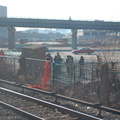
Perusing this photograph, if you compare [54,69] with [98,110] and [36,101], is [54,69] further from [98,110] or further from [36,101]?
[98,110]

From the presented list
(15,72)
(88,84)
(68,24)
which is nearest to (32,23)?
(68,24)

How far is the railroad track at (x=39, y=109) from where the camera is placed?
7.51 metres

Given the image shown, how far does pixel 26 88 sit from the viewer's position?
11555 millimetres

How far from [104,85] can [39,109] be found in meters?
2.52

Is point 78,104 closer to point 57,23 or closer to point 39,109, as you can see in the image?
point 39,109

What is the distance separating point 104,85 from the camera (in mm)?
9414

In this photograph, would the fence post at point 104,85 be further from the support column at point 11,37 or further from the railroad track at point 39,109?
the support column at point 11,37

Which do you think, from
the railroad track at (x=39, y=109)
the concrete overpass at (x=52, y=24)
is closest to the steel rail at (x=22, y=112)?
the railroad track at (x=39, y=109)

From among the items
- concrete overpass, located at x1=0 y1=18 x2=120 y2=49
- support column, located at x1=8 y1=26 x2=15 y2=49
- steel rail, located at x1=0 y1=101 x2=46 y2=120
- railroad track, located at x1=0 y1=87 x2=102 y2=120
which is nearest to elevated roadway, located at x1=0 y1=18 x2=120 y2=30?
concrete overpass, located at x1=0 y1=18 x2=120 y2=49

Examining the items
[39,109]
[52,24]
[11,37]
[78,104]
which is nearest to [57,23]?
[52,24]

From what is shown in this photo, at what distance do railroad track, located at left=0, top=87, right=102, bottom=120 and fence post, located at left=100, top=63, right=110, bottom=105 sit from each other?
186 centimetres

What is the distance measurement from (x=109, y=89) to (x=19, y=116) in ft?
11.6

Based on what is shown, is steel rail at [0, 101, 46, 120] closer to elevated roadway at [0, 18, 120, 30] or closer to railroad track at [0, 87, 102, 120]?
railroad track at [0, 87, 102, 120]

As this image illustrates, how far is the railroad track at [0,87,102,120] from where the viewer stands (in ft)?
24.6
